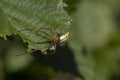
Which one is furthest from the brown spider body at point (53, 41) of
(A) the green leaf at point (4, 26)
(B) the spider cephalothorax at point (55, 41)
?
(A) the green leaf at point (4, 26)

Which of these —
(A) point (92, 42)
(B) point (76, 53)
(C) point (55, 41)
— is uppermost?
(C) point (55, 41)

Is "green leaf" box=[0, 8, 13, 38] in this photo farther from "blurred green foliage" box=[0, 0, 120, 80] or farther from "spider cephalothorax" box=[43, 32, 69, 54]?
"spider cephalothorax" box=[43, 32, 69, 54]

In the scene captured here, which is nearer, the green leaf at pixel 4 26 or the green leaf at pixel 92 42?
the green leaf at pixel 4 26

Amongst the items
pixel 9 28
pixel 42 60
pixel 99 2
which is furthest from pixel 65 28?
pixel 99 2

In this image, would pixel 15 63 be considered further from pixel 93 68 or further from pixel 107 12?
pixel 107 12

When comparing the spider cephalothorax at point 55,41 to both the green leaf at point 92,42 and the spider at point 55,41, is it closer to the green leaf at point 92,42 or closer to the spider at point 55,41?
the spider at point 55,41

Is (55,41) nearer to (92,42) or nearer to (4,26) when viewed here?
(4,26)

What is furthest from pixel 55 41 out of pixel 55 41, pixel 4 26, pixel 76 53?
pixel 76 53

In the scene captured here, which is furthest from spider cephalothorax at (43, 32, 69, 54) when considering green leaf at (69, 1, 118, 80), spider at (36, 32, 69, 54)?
green leaf at (69, 1, 118, 80)
